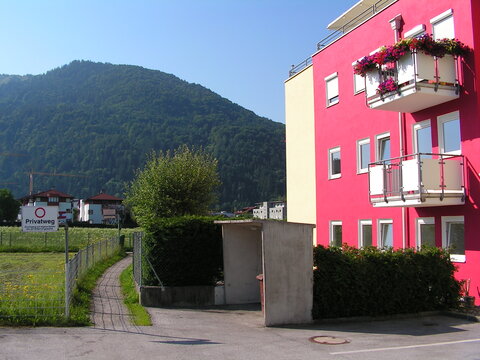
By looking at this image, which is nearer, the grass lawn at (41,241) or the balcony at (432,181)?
the balcony at (432,181)

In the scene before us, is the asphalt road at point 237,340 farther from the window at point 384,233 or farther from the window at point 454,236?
the window at point 384,233

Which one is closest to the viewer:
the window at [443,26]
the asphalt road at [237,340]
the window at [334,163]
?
the asphalt road at [237,340]

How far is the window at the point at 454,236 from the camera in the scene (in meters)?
13.9

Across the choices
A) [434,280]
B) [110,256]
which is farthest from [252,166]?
[434,280]

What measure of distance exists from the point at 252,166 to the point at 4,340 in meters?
131

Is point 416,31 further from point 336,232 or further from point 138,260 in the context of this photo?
point 138,260

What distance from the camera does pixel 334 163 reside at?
67.5 ft

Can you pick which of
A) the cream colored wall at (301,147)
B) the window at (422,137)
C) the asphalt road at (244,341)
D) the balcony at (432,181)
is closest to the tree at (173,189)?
the cream colored wall at (301,147)

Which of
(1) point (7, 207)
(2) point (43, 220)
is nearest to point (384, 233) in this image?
(2) point (43, 220)

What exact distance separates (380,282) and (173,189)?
18.0 m

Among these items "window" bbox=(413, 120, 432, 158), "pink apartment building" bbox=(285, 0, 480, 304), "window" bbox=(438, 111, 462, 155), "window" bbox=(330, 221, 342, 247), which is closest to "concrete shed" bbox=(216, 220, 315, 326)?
"pink apartment building" bbox=(285, 0, 480, 304)

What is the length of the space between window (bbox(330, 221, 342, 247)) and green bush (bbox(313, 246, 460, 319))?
25.4ft

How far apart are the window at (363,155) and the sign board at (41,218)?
11268 mm

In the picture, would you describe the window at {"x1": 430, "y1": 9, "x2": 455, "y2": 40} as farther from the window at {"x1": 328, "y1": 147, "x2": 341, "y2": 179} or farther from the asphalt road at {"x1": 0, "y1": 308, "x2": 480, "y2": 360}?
the asphalt road at {"x1": 0, "y1": 308, "x2": 480, "y2": 360}
